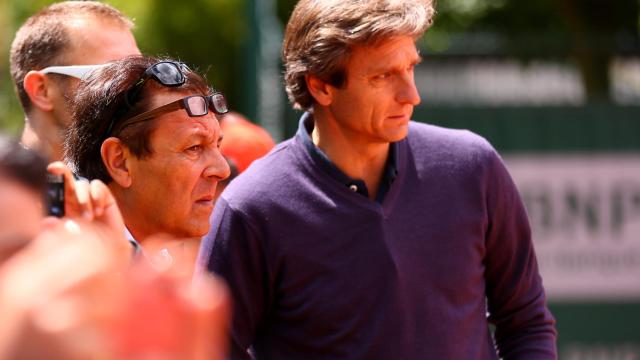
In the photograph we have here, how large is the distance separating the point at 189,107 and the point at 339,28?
2.04ft

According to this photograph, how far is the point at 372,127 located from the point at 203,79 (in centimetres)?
52

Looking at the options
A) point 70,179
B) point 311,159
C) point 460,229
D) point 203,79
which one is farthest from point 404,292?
point 70,179

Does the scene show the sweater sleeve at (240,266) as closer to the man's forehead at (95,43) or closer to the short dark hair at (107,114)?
the short dark hair at (107,114)

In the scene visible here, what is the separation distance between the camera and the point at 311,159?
3.28 metres

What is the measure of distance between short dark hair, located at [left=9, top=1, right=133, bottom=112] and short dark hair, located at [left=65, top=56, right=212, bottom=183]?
2.25 ft

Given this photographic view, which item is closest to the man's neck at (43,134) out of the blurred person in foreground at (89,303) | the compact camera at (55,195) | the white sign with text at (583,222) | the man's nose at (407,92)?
the man's nose at (407,92)

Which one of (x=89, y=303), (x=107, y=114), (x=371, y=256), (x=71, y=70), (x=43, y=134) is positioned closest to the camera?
(x=89, y=303)

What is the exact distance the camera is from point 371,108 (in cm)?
326

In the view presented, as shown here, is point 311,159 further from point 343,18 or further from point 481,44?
point 481,44

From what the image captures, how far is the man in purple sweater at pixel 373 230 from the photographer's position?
3.09m

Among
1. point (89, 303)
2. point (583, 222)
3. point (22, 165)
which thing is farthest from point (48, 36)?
point (583, 222)

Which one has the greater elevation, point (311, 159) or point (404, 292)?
point (311, 159)

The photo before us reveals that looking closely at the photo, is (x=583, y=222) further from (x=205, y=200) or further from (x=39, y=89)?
(x=205, y=200)

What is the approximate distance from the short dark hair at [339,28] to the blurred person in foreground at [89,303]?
202 cm
